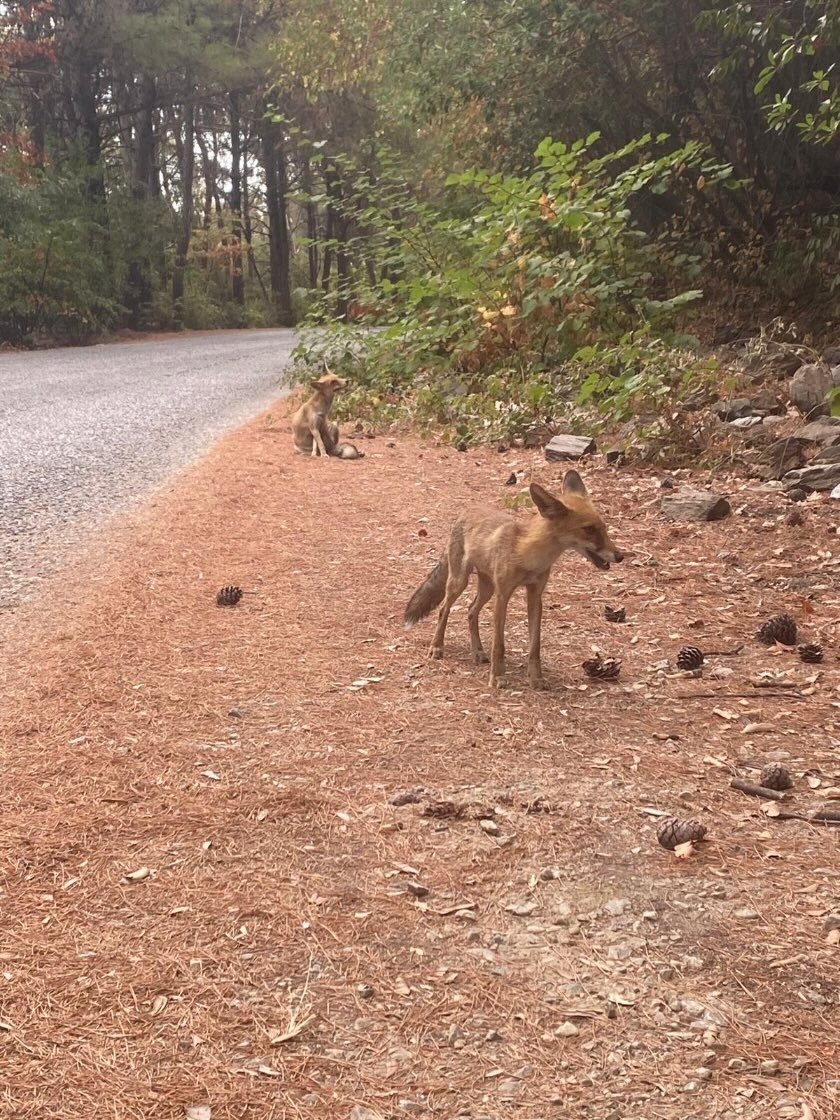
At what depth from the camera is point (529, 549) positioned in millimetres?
4324

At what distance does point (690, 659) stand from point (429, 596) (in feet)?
4.36

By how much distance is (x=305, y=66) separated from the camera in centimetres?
2098

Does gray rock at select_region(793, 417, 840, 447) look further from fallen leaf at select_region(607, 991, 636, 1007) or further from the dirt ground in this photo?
fallen leaf at select_region(607, 991, 636, 1007)

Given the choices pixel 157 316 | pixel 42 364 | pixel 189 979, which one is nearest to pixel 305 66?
pixel 42 364

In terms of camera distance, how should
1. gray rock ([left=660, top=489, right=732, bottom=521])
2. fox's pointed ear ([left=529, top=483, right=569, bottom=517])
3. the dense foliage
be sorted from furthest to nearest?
the dense foliage, gray rock ([left=660, top=489, right=732, bottom=521]), fox's pointed ear ([left=529, top=483, right=569, bottom=517])

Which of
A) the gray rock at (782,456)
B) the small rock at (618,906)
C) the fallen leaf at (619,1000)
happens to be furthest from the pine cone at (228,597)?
the gray rock at (782,456)

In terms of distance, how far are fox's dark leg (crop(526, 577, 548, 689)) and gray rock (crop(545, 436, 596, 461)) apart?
201 inches

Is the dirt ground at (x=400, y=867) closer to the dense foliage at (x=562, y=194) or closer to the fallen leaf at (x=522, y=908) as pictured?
the fallen leaf at (x=522, y=908)

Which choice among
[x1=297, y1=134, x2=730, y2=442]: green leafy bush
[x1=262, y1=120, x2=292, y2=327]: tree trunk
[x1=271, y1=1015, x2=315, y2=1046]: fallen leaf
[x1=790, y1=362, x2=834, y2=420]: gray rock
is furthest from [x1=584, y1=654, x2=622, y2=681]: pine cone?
[x1=262, y1=120, x2=292, y2=327]: tree trunk

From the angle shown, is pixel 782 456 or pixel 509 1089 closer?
pixel 509 1089

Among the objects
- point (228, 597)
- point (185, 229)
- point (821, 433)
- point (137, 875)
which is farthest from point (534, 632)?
point (185, 229)

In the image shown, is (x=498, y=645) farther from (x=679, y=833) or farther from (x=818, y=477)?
(x=818, y=477)

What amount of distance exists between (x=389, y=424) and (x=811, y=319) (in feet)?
19.3

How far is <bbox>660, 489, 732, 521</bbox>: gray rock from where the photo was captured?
23.8 feet
